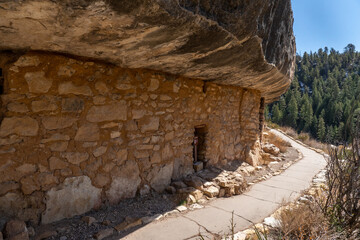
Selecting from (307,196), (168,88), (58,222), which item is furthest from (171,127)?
(307,196)

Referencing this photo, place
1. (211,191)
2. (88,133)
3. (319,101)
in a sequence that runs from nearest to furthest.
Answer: (88,133) < (211,191) < (319,101)

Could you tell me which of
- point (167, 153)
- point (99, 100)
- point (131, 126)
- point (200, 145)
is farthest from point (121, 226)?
point (200, 145)

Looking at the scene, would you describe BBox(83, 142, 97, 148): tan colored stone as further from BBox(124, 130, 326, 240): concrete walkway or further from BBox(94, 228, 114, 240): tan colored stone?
BBox(124, 130, 326, 240): concrete walkway

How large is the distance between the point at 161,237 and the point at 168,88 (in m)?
1.90

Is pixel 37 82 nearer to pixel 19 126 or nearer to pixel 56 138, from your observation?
pixel 19 126

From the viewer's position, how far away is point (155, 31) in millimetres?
1904

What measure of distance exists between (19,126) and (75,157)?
0.59 meters

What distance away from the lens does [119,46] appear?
2.14 metres

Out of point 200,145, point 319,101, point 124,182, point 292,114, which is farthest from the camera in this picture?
point 319,101

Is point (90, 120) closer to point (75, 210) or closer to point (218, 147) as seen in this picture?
point (75, 210)

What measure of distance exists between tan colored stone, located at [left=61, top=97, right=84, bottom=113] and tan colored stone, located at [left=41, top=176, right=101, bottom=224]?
706mm

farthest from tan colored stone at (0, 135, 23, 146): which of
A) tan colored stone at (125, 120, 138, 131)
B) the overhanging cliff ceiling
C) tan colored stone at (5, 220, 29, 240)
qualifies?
tan colored stone at (125, 120, 138, 131)

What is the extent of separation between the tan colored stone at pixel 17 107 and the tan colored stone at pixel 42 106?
Result: 0.06 m

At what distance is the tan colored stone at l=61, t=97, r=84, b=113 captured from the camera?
2355 mm
